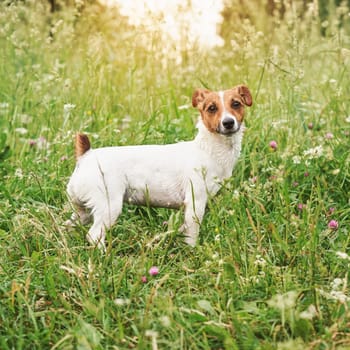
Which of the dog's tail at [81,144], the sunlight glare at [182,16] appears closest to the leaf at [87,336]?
the dog's tail at [81,144]

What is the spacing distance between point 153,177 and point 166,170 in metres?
0.08

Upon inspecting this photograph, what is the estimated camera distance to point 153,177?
11.1ft

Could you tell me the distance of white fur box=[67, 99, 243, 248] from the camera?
3221 millimetres

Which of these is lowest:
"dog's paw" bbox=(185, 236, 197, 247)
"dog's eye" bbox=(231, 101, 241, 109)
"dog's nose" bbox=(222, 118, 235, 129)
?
"dog's paw" bbox=(185, 236, 197, 247)

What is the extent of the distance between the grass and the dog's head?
29 cm

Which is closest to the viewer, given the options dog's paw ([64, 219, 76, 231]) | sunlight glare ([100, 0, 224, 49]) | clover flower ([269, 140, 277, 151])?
dog's paw ([64, 219, 76, 231])

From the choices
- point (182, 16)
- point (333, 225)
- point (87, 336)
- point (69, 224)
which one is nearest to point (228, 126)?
point (333, 225)

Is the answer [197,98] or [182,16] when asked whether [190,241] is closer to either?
[197,98]

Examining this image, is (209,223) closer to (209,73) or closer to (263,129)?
(263,129)

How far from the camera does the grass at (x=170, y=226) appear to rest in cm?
244

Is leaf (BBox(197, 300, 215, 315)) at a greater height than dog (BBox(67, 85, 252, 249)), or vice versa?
dog (BBox(67, 85, 252, 249))

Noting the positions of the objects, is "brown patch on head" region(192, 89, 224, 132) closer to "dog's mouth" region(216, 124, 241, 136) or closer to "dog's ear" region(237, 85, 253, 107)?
"dog's mouth" region(216, 124, 241, 136)

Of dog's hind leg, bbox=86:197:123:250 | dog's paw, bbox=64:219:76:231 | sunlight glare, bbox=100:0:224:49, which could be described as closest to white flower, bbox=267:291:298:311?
dog's hind leg, bbox=86:197:123:250

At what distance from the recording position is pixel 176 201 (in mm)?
3436
